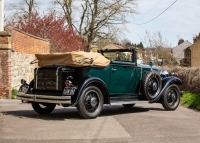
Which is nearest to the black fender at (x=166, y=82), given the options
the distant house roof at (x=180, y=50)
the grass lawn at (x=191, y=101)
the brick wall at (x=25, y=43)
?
the grass lawn at (x=191, y=101)

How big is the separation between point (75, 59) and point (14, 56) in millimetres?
7652

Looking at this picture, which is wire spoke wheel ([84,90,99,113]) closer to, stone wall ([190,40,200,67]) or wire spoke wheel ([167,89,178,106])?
wire spoke wheel ([167,89,178,106])

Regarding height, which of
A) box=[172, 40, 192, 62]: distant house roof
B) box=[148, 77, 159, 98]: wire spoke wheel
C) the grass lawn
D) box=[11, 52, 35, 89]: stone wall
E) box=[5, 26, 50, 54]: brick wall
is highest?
box=[172, 40, 192, 62]: distant house roof

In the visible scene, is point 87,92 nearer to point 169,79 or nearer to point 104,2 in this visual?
point 169,79

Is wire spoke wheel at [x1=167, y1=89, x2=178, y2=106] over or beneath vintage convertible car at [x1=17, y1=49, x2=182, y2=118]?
beneath

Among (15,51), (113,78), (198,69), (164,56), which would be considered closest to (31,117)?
(113,78)

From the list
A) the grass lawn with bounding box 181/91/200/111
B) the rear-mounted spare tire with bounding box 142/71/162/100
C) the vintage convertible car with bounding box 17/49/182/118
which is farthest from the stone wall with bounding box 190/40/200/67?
the vintage convertible car with bounding box 17/49/182/118

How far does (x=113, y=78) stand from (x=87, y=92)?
1.21 meters

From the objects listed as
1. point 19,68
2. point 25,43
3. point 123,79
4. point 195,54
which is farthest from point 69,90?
point 195,54

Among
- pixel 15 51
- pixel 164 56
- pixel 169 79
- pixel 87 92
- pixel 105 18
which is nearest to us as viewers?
pixel 87 92

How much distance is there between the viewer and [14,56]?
16344 mm

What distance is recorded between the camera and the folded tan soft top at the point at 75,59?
938cm

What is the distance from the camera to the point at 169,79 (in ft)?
39.1

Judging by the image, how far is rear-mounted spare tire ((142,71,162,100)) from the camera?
35.8 feet
